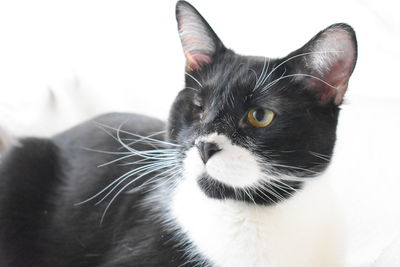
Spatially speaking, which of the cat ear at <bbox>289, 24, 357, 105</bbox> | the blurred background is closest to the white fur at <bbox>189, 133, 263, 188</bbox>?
the cat ear at <bbox>289, 24, 357, 105</bbox>

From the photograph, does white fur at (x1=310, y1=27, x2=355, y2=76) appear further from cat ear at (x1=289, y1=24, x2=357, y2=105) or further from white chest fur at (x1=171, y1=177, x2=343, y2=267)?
white chest fur at (x1=171, y1=177, x2=343, y2=267)

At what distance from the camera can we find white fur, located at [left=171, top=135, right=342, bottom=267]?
0.90 m

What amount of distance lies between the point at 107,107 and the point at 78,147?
42cm

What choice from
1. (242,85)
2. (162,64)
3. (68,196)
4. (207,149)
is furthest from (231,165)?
(162,64)

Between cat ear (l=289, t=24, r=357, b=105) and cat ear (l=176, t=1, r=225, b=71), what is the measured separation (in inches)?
7.0

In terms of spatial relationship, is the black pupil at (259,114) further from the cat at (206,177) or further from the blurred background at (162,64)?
the blurred background at (162,64)

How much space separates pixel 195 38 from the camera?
100 centimetres

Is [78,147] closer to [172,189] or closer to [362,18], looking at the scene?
[172,189]

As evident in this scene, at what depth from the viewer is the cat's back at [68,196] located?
3.61 feet

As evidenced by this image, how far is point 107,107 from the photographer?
5.27 feet

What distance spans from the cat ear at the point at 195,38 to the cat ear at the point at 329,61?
0.18m

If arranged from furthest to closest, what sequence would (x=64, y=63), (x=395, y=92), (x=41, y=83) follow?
(x=64, y=63)
(x=41, y=83)
(x=395, y=92)

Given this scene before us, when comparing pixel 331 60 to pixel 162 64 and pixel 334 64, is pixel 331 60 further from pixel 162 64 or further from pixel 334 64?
pixel 162 64

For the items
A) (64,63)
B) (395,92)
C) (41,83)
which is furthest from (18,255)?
(395,92)
